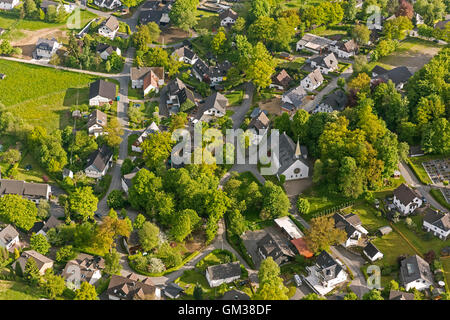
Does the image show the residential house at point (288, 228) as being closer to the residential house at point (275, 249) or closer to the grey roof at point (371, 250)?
the residential house at point (275, 249)

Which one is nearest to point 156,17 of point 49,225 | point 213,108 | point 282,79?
point 282,79

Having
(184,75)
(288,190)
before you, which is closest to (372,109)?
(288,190)

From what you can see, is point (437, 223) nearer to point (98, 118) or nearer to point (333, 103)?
point (333, 103)

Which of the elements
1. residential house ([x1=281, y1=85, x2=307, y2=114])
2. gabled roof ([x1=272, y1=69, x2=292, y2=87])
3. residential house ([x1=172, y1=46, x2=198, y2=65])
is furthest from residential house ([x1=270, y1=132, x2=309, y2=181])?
residential house ([x1=172, y1=46, x2=198, y2=65])

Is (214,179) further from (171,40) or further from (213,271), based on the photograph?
(171,40)

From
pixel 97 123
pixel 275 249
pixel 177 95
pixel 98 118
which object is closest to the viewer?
pixel 275 249
